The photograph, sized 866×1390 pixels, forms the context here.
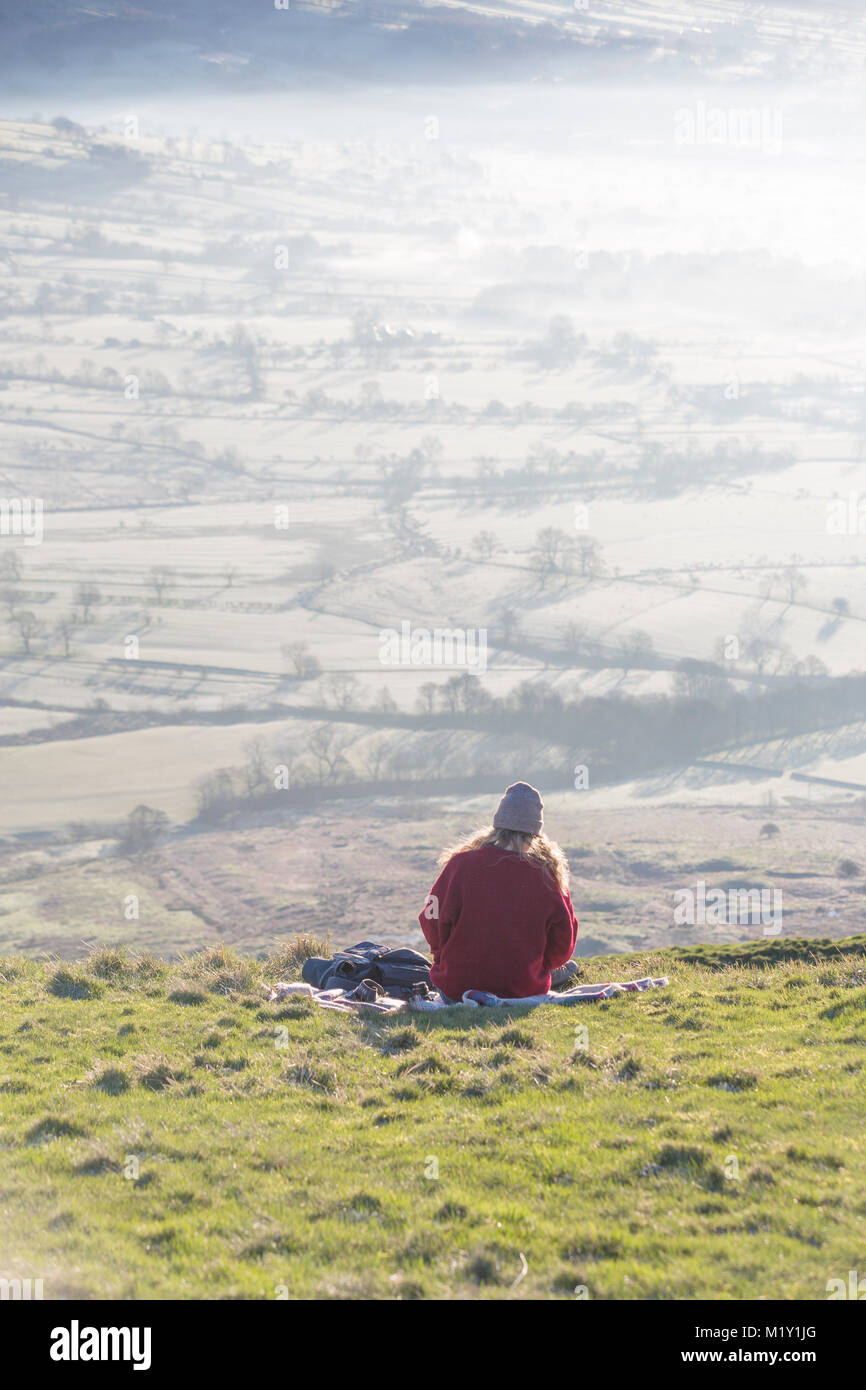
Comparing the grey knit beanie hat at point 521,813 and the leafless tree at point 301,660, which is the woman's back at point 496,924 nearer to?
the grey knit beanie hat at point 521,813

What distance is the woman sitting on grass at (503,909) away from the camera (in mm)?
9594

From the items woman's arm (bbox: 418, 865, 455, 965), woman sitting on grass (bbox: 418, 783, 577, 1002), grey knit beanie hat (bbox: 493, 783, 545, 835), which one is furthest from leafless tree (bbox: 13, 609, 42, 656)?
Result: grey knit beanie hat (bbox: 493, 783, 545, 835)

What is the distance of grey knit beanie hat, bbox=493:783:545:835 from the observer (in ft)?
31.4

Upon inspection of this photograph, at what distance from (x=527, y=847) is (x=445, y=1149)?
3.46 meters

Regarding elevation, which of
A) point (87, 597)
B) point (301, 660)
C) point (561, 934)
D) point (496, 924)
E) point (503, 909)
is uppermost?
point (503, 909)

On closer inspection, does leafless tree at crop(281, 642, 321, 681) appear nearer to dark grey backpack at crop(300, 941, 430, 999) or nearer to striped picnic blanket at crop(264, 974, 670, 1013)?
dark grey backpack at crop(300, 941, 430, 999)

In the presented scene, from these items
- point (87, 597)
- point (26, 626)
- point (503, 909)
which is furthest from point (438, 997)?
point (87, 597)

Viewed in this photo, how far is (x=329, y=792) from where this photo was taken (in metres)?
110

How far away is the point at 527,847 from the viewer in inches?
380

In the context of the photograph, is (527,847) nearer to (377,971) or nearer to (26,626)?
(377,971)

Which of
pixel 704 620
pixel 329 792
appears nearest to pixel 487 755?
pixel 329 792

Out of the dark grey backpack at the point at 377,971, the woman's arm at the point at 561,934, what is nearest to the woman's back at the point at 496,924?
the woman's arm at the point at 561,934

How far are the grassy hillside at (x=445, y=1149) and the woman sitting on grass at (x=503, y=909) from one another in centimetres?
43
